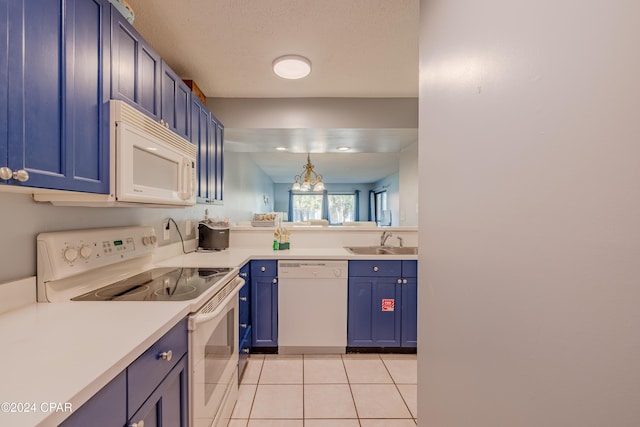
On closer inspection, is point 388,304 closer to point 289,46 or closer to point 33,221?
point 289,46

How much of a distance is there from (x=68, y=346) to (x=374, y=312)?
2.04 metres

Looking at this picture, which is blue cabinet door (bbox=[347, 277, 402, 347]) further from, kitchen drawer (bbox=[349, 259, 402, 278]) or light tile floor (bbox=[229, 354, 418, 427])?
light tile floor (bbox=[229, 354, 418, 427])

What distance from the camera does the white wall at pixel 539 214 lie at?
41cm

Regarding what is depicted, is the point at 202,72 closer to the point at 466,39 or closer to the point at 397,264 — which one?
the point at 466,39

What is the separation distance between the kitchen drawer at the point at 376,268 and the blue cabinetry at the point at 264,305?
2.21 feet

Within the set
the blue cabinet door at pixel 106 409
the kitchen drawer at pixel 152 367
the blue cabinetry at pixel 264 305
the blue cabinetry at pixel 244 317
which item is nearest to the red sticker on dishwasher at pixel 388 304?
the blue cabinetry at pixel 264 305

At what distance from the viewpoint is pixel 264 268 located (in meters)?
2.31

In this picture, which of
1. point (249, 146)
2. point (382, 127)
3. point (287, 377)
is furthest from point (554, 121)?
point (249, 146)

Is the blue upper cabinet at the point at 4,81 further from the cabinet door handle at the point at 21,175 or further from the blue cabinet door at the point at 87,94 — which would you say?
the blue cabinet door at the point at 87,94

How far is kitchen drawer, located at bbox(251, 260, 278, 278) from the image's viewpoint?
2.30m

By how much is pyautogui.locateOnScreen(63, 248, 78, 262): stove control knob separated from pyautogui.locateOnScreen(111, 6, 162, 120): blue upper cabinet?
66 centimetres

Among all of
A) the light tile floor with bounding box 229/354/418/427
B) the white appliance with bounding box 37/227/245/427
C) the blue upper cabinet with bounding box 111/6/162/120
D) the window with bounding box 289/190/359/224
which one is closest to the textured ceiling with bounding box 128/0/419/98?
the blue upper cabinet with bounding box 111/6/162/120

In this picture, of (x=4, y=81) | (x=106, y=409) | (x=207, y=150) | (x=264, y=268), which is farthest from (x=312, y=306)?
→ (x=4, y=81)

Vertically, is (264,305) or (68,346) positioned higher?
(68,346)
